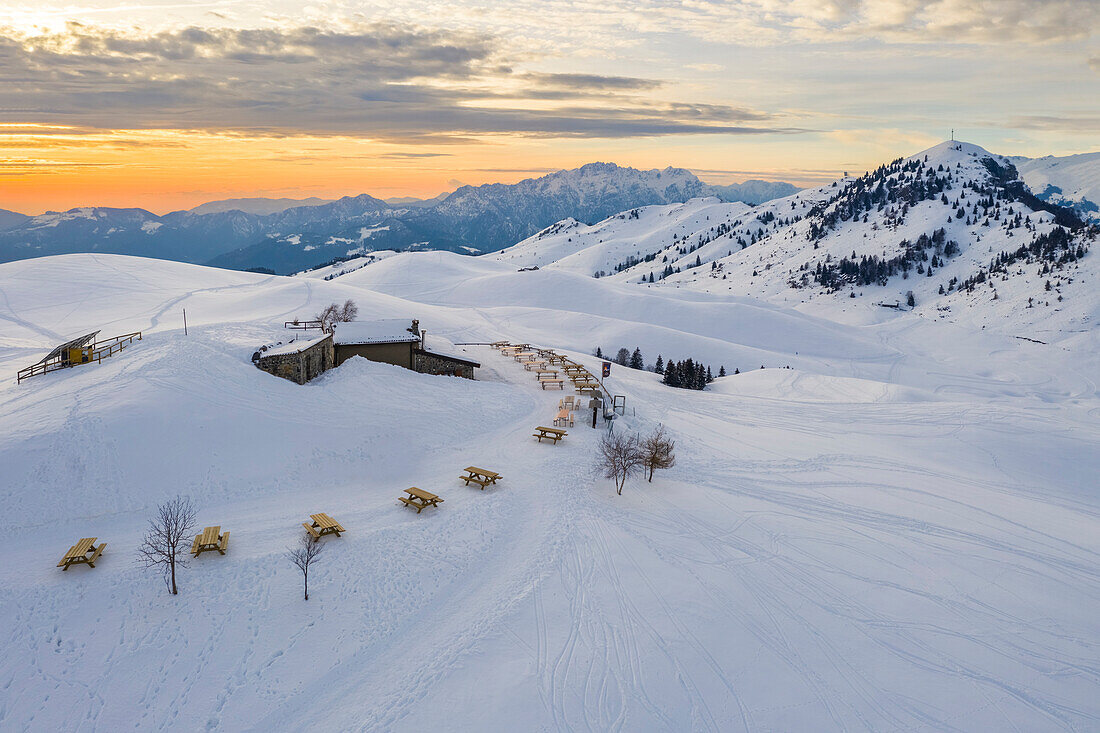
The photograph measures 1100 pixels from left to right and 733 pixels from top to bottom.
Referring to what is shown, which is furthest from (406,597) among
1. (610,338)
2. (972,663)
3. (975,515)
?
(610,338)

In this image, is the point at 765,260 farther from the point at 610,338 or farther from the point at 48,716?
the point at 48,716

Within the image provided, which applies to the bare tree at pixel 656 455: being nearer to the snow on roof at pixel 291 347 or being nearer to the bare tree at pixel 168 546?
the bare tree at pixel 168 546

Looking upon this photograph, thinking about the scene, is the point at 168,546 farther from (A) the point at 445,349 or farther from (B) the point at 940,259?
(B) the point at 940,259

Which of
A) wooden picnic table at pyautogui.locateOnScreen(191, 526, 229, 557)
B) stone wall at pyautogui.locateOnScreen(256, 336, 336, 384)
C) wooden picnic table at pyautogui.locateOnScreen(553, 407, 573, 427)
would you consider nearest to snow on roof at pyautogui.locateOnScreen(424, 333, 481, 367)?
stone wall at pyautogui.locateOnScreen(256, 336, 336, 384)

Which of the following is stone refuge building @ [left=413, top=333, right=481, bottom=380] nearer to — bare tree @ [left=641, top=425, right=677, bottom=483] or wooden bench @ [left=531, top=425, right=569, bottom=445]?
wooden bench @ [left=531, top=425, right=569, bottom=445]

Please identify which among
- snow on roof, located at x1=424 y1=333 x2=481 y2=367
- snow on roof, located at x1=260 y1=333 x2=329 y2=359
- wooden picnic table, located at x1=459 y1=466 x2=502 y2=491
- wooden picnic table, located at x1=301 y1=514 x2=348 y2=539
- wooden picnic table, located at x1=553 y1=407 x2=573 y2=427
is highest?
snow on roof, located at x1=260 y1=333 x2=329 y2=359

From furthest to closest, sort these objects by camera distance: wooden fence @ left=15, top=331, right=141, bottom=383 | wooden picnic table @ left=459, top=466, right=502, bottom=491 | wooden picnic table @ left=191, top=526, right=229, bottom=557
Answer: wooden fence @ left=15, top=331, right=141, bottom=383, wooden picnic table @ left=459, top=466, right=502, bottom=491, wooden picnic table @ left=191, top=526, right=229, bottom=557
